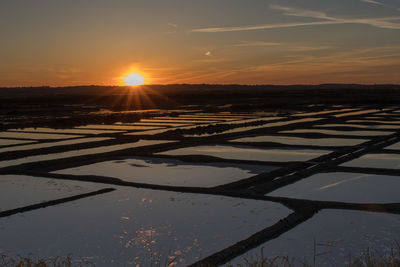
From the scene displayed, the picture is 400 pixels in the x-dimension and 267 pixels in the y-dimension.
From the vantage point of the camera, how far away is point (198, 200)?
538 cm

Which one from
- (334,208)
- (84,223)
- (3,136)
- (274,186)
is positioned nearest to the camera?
(84,223)

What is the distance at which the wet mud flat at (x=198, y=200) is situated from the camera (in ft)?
12.4

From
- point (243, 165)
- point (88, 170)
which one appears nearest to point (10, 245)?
point (88, 170)

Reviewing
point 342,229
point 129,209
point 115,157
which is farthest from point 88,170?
point 342,229

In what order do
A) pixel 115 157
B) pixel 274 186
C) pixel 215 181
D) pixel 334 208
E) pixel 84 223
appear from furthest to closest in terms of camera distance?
1. pixel 115 157
2. pixel 215 181
3. pixel 274 186
4. pixel 334 208
5. pixel 84 223

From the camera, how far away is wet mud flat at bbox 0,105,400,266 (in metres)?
3.78

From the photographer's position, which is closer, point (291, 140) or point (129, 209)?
point (129, 209)

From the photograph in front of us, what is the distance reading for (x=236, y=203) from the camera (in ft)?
17.0

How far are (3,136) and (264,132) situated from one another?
281 inches

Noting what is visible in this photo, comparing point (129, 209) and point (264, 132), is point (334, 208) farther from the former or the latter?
point (264, 132)

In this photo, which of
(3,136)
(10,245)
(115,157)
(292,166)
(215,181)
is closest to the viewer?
(10,245)

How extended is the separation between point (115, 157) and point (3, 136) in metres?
5.67

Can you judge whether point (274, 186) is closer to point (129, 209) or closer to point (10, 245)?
point (129, 209)

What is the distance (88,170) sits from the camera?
769cm
